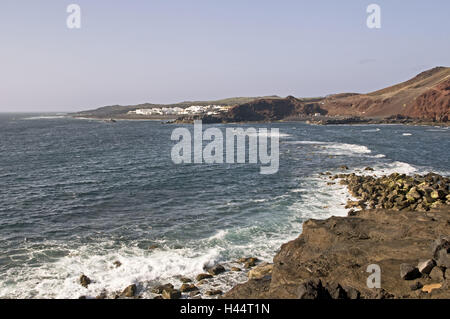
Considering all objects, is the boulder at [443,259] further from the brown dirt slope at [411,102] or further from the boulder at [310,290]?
the brown dirt slope at [411,102]

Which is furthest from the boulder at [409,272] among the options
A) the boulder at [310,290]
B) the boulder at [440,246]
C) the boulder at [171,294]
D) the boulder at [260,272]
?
the boulder at [171,294]

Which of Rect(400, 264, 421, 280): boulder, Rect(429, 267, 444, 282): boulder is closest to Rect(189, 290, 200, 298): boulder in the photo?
Rect(400, 264, 421, 280): boulder

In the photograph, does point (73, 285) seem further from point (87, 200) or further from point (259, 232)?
point (87, 200)

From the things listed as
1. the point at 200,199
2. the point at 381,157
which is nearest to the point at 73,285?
A: the point at 200,199

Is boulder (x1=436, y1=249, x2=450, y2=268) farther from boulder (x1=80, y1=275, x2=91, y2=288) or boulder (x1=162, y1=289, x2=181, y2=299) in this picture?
boulder (x1=80, y1=275, x2=91, y2=288)

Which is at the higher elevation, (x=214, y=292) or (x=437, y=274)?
(x=437, y=274)

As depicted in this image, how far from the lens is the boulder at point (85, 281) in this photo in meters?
17.5

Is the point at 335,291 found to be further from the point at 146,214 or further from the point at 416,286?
the point at 146,214

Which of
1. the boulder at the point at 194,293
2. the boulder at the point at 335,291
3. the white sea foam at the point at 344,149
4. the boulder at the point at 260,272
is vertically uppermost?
the white sea foam at the point at 344,149

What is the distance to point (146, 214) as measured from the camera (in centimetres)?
2831

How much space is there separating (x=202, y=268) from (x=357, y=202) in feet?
55.0

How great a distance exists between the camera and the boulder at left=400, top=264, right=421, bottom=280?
513 inches

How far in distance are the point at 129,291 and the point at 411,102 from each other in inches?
6011

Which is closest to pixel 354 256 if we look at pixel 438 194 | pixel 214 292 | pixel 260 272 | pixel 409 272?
pixel 409 272
